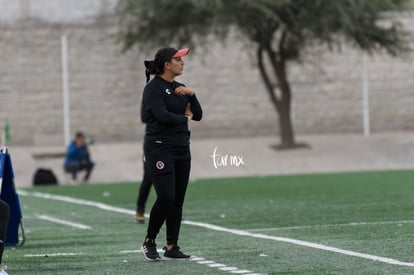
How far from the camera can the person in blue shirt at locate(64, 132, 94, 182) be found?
30625 mm

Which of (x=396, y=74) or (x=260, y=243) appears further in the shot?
(x=396, y=74)

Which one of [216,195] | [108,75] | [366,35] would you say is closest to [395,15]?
[366,35]

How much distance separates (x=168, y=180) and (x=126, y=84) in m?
28.4

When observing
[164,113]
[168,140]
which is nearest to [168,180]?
[168,140]

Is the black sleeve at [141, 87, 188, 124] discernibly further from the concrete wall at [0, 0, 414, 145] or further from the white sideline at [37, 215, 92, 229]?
the concrete wall at [0, 0, 414, 145]

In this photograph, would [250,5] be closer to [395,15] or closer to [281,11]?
[281,11]

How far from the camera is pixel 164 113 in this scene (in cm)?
1055

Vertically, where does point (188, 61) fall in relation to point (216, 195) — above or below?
above

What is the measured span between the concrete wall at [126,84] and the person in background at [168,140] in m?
27.5

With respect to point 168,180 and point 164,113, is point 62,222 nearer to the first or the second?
point 168,180

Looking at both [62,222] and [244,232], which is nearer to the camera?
[244,232]

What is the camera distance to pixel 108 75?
3903cm

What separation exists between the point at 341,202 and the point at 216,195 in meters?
4.28

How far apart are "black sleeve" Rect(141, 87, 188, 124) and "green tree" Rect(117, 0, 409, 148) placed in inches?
850
